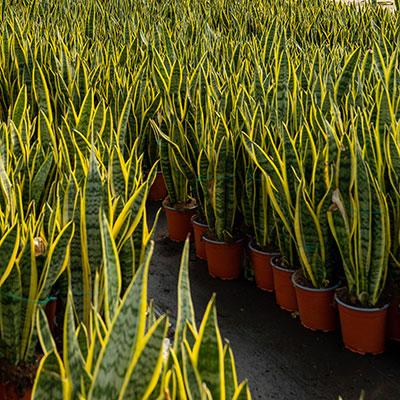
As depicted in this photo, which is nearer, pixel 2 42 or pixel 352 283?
pixel 352 283

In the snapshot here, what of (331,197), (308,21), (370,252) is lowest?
(370,252)

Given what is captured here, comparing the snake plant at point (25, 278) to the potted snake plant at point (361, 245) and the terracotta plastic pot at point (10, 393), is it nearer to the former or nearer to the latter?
the terracotta plastic pot at point (10, 393)

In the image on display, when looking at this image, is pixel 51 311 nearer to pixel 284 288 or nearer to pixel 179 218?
pixel 284 288

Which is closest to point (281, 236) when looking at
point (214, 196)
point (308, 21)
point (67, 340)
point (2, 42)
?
point (214, 196)

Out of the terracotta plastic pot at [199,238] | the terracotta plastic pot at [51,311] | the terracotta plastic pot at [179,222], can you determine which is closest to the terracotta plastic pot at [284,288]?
the terracotta plastic pot at [199,238]

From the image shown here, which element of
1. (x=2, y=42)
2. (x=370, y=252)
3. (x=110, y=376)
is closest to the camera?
(x=110, y=376)

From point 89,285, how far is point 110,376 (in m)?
0.61

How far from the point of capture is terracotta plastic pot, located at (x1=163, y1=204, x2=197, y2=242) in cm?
222

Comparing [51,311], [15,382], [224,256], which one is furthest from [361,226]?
[15,382]

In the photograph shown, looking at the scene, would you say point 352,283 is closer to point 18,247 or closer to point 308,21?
point 18,247

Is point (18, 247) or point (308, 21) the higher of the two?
point (308, 21)

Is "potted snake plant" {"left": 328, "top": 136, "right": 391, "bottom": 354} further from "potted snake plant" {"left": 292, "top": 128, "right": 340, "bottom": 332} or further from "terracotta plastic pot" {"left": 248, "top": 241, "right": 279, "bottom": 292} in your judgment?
"terracotta plastic pot" {"left": 248, "top": 241, "right": 279, "bottom": 292}

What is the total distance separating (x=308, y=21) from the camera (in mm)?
3449

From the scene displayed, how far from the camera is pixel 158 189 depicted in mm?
2631
